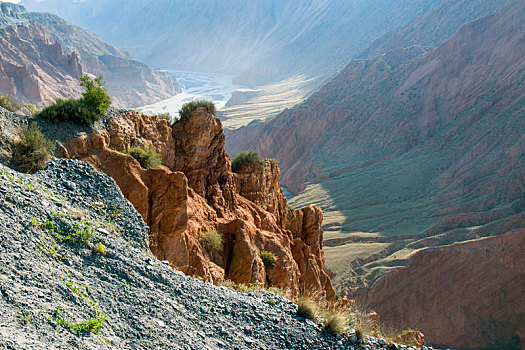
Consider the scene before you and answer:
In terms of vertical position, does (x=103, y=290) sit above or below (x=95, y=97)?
below

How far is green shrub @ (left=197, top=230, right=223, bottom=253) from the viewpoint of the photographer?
34.8ft

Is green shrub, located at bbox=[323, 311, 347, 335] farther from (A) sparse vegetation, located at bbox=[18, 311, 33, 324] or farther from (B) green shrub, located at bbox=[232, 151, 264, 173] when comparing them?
(B) green shrub, located at bbox=[232, 151, 264, 173]

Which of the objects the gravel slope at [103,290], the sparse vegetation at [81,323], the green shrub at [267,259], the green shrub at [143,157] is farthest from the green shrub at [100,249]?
the green shrub at [267,259]

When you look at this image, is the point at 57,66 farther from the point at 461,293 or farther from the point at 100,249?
the point at 100,249

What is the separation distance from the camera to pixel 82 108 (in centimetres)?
955

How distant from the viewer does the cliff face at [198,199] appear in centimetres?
916

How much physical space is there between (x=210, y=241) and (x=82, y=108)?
499 cm

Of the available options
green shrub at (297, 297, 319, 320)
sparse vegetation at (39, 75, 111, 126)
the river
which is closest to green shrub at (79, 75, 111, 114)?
sparse vegetation at (39, 75, 111, 126)

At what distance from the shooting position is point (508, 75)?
52.8 metres

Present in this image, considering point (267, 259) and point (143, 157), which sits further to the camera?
point (267, 259)

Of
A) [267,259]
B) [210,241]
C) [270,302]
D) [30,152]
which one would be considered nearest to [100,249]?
[270,302]

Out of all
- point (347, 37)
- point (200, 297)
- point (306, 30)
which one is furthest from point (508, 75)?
point (306, 30)

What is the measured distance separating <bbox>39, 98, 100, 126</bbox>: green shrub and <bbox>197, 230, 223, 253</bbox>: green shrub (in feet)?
14.3

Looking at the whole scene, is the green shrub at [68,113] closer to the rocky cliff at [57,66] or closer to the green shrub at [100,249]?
the green shrub at [100,249]
